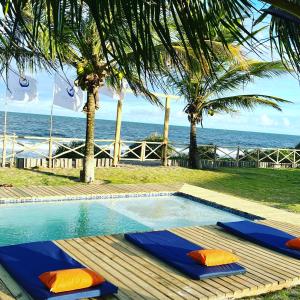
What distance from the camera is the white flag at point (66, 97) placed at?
554 inches

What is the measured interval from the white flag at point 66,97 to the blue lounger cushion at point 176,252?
8353 millimetres

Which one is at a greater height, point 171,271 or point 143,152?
point 143,152

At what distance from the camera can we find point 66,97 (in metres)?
14.2

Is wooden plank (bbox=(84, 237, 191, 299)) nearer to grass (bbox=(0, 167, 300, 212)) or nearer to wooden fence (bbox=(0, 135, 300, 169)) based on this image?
grass (bbox=(0, 167, 300, 212))

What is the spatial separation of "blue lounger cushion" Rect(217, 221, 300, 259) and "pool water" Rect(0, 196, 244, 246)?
186 centimetres

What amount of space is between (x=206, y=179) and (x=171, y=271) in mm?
9431

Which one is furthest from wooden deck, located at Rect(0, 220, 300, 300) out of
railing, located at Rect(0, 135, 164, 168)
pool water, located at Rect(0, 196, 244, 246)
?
railing, located at Rect(0, 135, 164, 168)

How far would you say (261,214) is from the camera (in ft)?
30.3

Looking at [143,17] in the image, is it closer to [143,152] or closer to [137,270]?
[137,270]

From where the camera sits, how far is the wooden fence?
1421 centimetres

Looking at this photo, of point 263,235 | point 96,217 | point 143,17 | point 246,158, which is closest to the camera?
point 143,17

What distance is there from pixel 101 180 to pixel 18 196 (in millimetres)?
3403

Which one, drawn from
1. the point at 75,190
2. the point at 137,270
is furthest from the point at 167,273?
the point at 75,190

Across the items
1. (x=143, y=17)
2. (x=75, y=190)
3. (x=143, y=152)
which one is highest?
(x=143, y=17)
